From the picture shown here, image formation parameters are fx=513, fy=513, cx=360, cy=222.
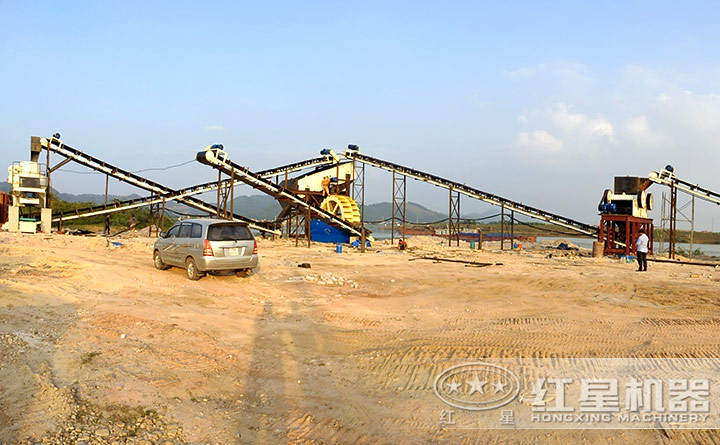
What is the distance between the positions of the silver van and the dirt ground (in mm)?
511

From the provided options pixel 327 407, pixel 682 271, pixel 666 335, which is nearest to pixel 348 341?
pixel 327 407

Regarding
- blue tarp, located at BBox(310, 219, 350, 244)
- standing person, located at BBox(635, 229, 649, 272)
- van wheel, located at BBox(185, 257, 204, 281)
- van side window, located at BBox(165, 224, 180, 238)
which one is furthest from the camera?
blue tarp, located at BBox(310, 219, 350, 244)

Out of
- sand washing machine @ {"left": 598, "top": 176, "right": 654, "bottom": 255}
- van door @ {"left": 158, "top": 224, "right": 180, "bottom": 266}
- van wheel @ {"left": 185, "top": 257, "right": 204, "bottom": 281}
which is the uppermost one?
sand washing machine @ {"left": 598, "top": 176, "right": 654, "bottom": 255}

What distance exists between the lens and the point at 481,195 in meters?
37.6

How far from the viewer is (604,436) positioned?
4891 millimetres

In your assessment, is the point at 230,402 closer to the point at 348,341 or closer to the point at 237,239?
the point at 348,341

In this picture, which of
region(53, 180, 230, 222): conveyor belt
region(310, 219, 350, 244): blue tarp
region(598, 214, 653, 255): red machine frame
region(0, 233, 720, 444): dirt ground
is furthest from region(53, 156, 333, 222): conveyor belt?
region(598, 214, 653, 255): red machine frame

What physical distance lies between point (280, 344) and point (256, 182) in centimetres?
2752

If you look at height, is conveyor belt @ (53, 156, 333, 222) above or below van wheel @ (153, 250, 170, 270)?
above

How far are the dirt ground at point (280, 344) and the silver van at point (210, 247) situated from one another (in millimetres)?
511

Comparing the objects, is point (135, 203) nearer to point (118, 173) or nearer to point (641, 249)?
point (118, 173)

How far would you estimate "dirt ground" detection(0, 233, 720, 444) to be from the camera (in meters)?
4.98

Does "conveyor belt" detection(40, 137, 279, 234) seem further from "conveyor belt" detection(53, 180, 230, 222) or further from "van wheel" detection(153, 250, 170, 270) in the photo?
"van wheel" detection(153, 250, 170, 270)

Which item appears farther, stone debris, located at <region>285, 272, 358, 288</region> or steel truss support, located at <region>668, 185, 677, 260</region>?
steel truss support, located at <region>668, 185, 677, 260</region>
